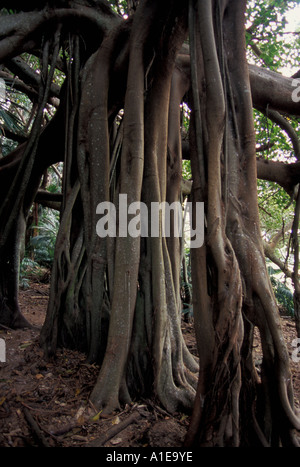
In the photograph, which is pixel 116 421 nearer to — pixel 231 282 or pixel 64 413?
pixel 64 413

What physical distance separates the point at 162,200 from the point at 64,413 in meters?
1.55

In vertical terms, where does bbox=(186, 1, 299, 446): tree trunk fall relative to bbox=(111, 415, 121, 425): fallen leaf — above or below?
above

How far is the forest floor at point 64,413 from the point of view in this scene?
182cm

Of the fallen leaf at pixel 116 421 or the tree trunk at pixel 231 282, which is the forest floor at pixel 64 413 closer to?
the fallen leaf at pixel 116 421

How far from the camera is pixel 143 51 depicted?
2.55 m

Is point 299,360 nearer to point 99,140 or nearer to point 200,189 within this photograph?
point 200,189

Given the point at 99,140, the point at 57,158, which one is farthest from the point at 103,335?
the point at 57,158

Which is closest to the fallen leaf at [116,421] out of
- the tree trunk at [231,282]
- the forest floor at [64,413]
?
the forest floor at [64,413]

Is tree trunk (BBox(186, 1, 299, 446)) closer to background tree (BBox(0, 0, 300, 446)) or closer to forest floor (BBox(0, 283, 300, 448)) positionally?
background tree (BBox(0, 0, 300, 446))

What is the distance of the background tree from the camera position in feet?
5.86

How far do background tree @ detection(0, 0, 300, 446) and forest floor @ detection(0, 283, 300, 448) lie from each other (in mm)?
121

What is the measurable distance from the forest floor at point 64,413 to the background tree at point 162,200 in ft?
0.40

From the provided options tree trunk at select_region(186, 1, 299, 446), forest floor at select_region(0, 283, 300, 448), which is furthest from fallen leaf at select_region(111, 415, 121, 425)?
tree trunk at select_region(186, 1, 299, 446)

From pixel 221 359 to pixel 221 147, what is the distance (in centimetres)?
115
